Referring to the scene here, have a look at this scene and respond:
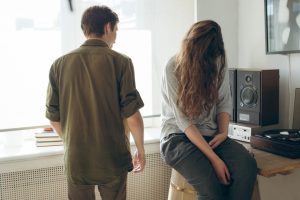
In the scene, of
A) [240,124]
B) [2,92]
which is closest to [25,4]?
[2,92]

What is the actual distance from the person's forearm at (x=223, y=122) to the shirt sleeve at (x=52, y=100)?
82cm

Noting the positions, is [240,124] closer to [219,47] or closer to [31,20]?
[219,47]

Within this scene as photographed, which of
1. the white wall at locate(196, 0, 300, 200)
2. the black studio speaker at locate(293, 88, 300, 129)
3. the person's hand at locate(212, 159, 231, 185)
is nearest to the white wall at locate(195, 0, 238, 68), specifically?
the white wall at locate(196, 0, 300, 200)

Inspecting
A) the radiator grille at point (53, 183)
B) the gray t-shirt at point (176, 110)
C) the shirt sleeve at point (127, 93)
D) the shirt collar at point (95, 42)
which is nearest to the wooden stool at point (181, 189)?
the gray t-shirt at point (176, 110)

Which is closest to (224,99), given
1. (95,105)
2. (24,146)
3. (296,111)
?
(296,111)

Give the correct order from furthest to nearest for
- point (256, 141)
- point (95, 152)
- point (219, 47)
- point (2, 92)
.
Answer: point (2, 92)
point (256, 141)
point (219, 47)
point (95, 152)

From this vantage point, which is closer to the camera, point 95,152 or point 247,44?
point 95,152

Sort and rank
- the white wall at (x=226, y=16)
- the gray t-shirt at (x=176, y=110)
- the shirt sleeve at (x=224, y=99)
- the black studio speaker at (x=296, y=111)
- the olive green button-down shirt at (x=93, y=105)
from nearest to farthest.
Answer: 1. the olive green button-down shirt at (x=93, y=105)
2. the gray t-shirt at (x=176, y=110)
3. the shirt sleeve at (x=224, y=99)
4. the black studio speaker at (x=296, y=111)
5. the white wall at (x=226, y=16)

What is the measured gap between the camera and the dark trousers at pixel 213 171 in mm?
1567

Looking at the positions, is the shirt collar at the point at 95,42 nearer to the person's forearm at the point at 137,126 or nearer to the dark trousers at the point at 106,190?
the person's forearm at the point at 137,126

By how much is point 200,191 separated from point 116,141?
17.3 inches

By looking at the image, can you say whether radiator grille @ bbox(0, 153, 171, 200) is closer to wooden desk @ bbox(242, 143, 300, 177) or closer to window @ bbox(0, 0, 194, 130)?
window @ bbox(0, 0, 194, 130)

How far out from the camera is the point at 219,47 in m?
1.77

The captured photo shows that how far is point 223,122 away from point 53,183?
3.68 ft
